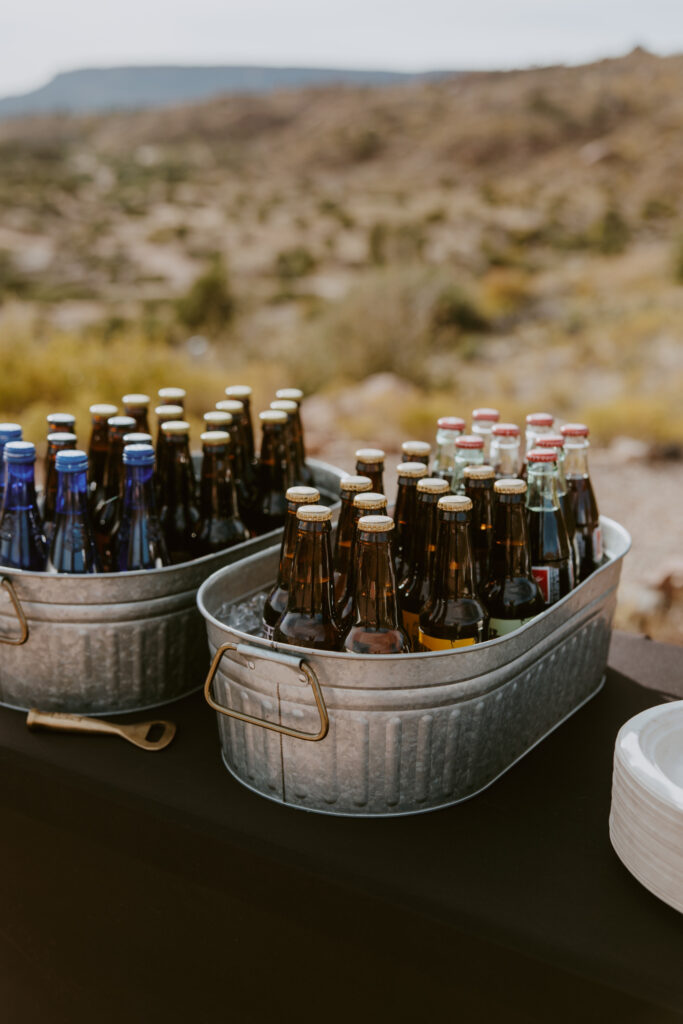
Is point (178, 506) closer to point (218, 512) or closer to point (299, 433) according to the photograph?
point (218, 512)

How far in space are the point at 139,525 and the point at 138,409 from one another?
1.15ft

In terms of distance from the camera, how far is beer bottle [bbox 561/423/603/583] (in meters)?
1.54

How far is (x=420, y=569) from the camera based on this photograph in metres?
1.30

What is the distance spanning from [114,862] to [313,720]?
0.39 metres

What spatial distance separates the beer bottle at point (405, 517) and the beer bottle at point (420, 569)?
4 centimetres

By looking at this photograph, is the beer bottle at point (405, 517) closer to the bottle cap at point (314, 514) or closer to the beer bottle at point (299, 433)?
the bottle cap at point (314, 514)

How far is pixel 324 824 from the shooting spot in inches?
42.9

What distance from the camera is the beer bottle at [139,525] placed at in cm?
140

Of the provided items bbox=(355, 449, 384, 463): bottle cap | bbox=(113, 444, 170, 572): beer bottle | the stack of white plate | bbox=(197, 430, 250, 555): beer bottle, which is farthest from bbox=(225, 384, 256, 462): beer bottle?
the stack of white plate

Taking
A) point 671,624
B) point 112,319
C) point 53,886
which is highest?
point 53,886

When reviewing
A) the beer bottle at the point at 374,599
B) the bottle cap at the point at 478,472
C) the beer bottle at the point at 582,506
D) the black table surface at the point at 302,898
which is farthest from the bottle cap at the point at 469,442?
the black table surface at the point at 302,898

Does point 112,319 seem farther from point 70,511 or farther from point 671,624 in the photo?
point 70,511

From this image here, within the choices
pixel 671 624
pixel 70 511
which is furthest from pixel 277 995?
pixel 671 624

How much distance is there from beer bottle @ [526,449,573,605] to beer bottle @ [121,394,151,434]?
2.40 ft
